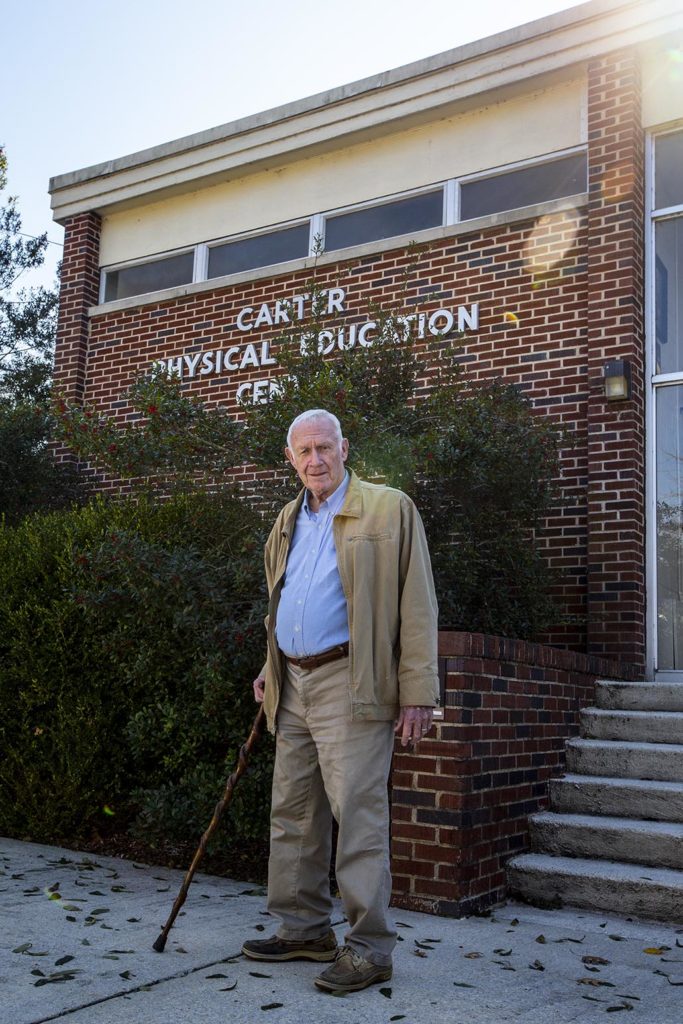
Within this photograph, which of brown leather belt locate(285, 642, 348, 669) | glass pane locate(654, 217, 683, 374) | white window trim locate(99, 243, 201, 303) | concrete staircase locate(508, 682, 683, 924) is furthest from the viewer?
white window trim locate(99, 243, 201, 303)

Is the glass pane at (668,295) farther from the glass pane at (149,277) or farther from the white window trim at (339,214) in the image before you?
the glass pane at (149,277)

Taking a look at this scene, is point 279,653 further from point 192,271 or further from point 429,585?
point 192,271

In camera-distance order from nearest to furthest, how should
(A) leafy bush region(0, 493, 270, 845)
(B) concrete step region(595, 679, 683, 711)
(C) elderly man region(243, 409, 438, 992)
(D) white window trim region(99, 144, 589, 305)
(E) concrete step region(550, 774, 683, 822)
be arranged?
1. (C) elderly man region(243, 409, 438, 992)
2. (E) concrete step region(550, 774, 683, 822)
3. (A) leafy bush region(0, 493, 270, 845)
4. (B) concrete step region(595, 679, 683, 711)
5. (D) white window trim region(99, 144, 589, 305)

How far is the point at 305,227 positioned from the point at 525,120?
2.49 meters

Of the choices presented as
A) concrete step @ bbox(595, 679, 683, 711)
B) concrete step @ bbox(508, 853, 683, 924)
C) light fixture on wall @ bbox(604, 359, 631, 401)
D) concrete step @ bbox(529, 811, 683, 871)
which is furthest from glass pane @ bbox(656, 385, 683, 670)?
concrete step @ bbox(508, 853, 683, 924)

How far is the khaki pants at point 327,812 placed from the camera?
356 cm

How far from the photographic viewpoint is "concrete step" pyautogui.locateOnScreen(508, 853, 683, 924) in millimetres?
4762

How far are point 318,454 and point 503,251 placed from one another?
5.66 meters

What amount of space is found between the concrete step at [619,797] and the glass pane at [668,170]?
497 centimetres

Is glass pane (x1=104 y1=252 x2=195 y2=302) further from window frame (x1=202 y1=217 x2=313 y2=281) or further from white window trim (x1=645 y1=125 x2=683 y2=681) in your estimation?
white window trim (x1=645 y1=125 x2=683 y2=681)

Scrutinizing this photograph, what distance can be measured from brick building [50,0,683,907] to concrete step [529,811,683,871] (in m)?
0.39

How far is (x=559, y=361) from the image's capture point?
844cm

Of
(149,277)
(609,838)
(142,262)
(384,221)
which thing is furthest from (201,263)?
(609,838)

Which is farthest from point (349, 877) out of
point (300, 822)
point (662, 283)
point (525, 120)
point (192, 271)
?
point (192, 271)
